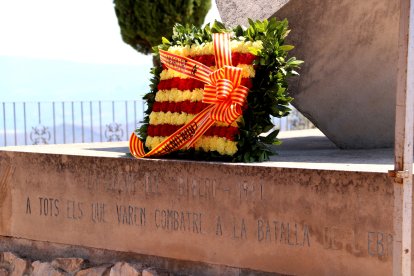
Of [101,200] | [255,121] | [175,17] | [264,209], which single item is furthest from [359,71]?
[175,17]

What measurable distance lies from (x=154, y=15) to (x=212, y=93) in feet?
32.6

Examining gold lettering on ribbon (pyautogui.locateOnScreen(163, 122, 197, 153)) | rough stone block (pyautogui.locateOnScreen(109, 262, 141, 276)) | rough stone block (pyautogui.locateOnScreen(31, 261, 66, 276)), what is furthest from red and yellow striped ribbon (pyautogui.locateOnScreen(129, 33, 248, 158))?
rough stone block (pyautogui.locateOnScreen(31, 261, 66, 276))

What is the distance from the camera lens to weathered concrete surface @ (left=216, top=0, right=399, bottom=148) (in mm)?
4570

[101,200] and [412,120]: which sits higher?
[412,120]

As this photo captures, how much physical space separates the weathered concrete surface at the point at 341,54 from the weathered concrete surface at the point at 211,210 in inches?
14.4

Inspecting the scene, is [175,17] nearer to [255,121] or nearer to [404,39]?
[255,121]

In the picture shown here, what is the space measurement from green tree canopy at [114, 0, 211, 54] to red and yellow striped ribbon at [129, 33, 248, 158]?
31.1 ft

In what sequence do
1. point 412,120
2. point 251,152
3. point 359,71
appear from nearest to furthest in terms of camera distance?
1. point 412,120
2. point 251,152
3. point 359,71

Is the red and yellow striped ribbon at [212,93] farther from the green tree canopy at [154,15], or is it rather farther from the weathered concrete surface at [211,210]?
the green tree canopy at [154,15]

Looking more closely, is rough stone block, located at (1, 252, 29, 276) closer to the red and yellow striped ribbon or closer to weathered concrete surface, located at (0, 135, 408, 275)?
weathered concrete surface, located at (0, 135, 408, 275)

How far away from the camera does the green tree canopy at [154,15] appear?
45.1ft

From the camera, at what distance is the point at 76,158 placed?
451 cm

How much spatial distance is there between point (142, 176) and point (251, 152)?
67 centimetres

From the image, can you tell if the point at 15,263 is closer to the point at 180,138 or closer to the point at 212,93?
the point at 180,138
